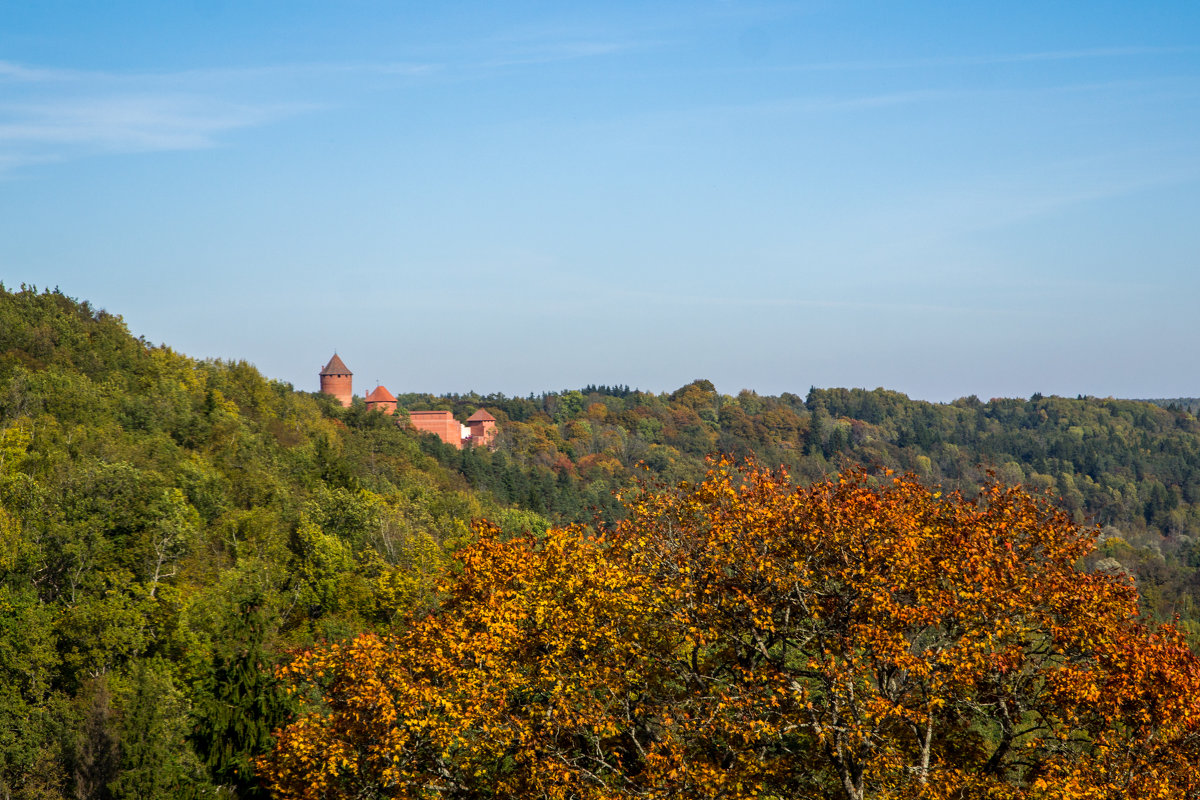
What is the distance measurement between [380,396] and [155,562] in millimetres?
113299

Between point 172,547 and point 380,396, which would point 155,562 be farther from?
point 380,396

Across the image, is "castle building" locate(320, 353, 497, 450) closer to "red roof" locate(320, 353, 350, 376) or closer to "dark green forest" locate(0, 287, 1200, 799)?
"red roof" locate(320, 353, 350, 376)

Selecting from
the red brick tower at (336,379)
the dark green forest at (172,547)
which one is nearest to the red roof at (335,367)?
the red brick tower at (336,379)

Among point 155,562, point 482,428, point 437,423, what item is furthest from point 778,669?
point 482,428

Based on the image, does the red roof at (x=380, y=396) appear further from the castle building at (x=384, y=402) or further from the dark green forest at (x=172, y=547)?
the dark green forest at (x=172, y=547)

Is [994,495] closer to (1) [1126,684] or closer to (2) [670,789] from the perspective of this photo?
(1) [1126,684]

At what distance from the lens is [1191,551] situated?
4697 inches

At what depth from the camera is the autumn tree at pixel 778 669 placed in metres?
13.2

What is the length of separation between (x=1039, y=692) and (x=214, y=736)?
65.1ft

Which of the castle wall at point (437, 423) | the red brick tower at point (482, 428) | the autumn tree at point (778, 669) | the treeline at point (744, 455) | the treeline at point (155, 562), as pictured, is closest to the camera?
the autumn tree at point (778, 669)

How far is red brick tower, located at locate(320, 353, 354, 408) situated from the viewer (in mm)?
140625

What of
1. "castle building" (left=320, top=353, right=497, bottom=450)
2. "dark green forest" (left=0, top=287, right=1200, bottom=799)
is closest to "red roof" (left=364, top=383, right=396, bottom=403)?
"castle building" (left=320, top=353, right=497, bottom=450)

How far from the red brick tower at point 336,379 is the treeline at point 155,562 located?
68703mm

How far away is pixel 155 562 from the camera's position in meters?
37.8
